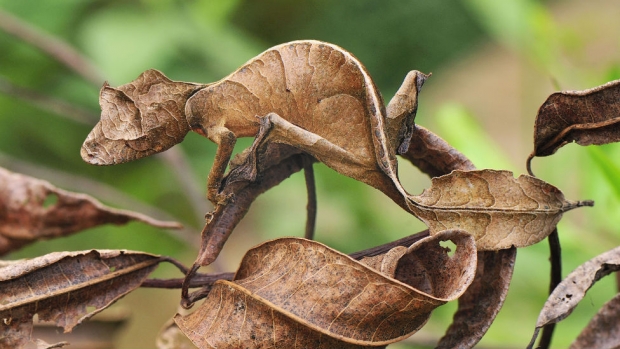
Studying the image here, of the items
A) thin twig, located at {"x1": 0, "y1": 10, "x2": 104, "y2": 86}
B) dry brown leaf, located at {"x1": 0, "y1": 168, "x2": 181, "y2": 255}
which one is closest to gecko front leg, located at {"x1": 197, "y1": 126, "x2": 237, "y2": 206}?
dry brown leaf, located at {"x1": 0, "y1": 168, "x2": 181, "y2": 255}

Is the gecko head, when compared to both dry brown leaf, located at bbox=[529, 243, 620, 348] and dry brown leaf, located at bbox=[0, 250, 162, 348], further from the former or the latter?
dry brown leaf, located at bbox=[529, 243, 620, 348]

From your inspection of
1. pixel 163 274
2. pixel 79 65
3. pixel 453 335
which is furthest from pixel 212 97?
pixel 163 274

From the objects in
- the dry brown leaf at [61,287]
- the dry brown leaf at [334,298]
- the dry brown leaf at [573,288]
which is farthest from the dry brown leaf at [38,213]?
the dry brown leaf at [573,288]

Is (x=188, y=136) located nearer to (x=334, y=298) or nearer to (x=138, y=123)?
(x=138, y=123)

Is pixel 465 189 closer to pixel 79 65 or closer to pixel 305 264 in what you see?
pixel 305 264

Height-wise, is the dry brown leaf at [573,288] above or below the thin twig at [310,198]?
below

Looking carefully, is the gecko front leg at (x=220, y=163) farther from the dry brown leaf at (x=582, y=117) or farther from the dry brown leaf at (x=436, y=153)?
the dry brown leaf at (x=582, y=117)

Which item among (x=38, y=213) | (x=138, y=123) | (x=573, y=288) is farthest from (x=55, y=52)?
(x=573, y=288)
